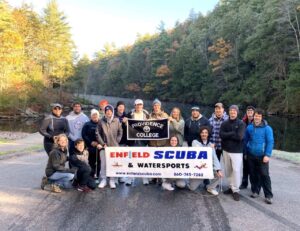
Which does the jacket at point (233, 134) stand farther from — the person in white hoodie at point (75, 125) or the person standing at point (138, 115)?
the person in white hoodie at point (75, 125)

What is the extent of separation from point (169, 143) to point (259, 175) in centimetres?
217

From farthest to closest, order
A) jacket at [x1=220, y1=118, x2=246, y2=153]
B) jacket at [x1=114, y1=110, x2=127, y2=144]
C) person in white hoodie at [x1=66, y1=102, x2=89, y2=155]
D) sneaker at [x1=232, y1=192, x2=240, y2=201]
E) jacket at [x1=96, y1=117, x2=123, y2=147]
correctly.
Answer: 1. person in white hoodie at [x1=66, y1=102, x2=89, y2=155]
2. jacket at [x1=114, y1=110, x2=127, y2=144]
3. jacket at [x1=96, y1=117, x2=123, y2=147]
4. jacket at [x1=220, y1=118, x2=246, y2=153]
5. sneaker at [x1=232, y1=192, x2=240, y2=201]

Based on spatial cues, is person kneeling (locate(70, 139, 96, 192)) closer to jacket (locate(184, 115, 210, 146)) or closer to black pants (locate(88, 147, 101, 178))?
black pants (locate(88, 147, 101, 178))

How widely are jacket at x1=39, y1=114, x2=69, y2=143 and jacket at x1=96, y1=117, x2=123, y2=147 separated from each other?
0.98 m

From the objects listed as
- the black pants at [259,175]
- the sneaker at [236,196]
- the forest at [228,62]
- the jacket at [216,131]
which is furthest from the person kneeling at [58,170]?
the forest at [228,62]

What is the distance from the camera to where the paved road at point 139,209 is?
5.74 metres

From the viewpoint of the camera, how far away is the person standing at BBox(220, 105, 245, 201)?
24.2 feet

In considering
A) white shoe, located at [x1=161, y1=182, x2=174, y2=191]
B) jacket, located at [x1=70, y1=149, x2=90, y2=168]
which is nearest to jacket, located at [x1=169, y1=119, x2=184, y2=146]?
white shoe, located at [x1=161, y1=182, x2=174, y2=191]

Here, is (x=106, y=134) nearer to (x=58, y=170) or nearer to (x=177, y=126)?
(x=58, y=170)

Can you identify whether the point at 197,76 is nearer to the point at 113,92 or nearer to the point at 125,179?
the point at 113,92

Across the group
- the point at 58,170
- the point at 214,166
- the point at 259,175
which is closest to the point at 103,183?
the point at 58,170

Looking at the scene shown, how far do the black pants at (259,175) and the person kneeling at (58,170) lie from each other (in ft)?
13.1

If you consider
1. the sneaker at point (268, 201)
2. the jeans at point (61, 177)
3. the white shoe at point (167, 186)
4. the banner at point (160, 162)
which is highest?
the banner at point (160, 162)

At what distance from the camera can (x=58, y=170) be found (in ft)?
25.0
